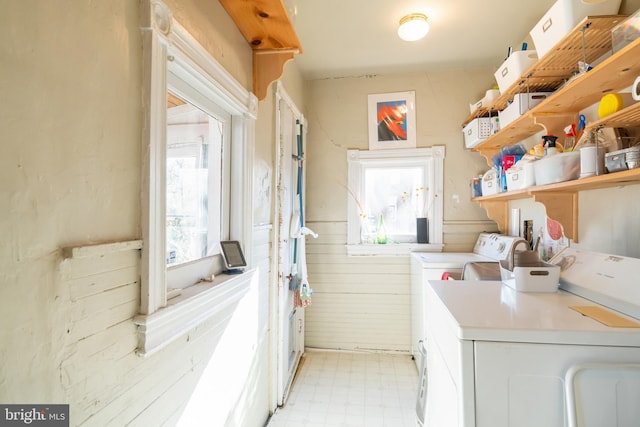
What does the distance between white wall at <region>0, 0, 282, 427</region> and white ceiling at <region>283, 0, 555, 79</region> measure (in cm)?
114

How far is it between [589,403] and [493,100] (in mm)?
1886

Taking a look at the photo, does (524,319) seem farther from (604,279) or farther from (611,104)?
(611,104)

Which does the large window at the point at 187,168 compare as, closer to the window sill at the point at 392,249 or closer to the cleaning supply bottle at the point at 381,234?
the window sill at the point at 392,249

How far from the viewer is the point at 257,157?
1647 millimetres

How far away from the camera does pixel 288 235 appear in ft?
7.47

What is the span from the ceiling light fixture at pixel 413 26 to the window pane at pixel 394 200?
115cm

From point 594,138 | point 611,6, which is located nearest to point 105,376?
point 594,138

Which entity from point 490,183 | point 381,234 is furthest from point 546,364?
point 381,234

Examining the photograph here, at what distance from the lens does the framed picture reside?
2684mm

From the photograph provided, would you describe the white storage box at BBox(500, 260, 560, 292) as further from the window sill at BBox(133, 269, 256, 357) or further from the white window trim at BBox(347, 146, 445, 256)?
the white window trim at BBox(347, 146, 445, 256)

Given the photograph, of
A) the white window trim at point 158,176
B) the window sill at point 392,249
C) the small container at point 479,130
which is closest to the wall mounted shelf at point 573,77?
the small container at point 479,130

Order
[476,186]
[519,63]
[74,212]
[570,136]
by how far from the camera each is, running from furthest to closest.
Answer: [476,186], [519,63], [570,136], [74,212]

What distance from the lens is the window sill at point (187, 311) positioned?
0.76 metres

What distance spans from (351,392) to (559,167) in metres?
1.96
